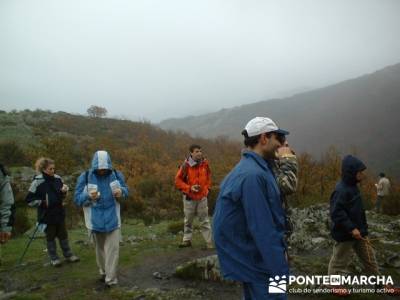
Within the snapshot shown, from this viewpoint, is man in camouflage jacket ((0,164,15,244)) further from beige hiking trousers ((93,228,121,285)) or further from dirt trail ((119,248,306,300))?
dirt trail ((119,248,306,300))

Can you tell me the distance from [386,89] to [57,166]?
386 ft

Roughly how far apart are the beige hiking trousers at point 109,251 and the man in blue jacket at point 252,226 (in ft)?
12.0

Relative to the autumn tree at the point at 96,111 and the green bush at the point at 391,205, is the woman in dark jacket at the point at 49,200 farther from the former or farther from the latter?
the autumn tree at the point at 96,111

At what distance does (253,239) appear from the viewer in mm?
3066

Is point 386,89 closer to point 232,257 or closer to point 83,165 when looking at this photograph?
point 83,165

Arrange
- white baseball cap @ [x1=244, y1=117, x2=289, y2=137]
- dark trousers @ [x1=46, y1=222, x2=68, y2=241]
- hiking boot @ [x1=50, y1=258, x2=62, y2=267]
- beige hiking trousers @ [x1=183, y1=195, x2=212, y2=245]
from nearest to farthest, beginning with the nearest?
white baseball cap @ [x1=244, y1=117, x2=289, y2=137], dark trousers @ [x1=46, y1=222, x2=68, y2=241], hiking boot @ [x1=50, y1=258, x2=62, y2=267], beige hiking trousers @ [x1=183, y1=195, x2=212, y2=245]

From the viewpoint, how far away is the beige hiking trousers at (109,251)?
655cm

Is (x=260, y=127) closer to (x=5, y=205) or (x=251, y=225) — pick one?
(x=251, y=225)

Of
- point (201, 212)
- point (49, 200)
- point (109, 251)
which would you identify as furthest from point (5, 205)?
point (201, 212)

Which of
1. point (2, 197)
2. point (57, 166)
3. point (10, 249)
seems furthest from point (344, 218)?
point (57, 166)

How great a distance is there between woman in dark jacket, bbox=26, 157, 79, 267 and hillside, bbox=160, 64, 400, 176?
63.0m

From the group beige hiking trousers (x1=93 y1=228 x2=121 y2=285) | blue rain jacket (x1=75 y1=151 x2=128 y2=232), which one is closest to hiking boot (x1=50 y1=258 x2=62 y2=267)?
beige hiking trousers (x1=93 y1=228 x2=121 y2=285)

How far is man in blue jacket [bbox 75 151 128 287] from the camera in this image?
257 inches

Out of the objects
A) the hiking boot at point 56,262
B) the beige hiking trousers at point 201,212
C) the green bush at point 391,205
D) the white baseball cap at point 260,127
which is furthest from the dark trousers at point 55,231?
the green bush at point 391,205
